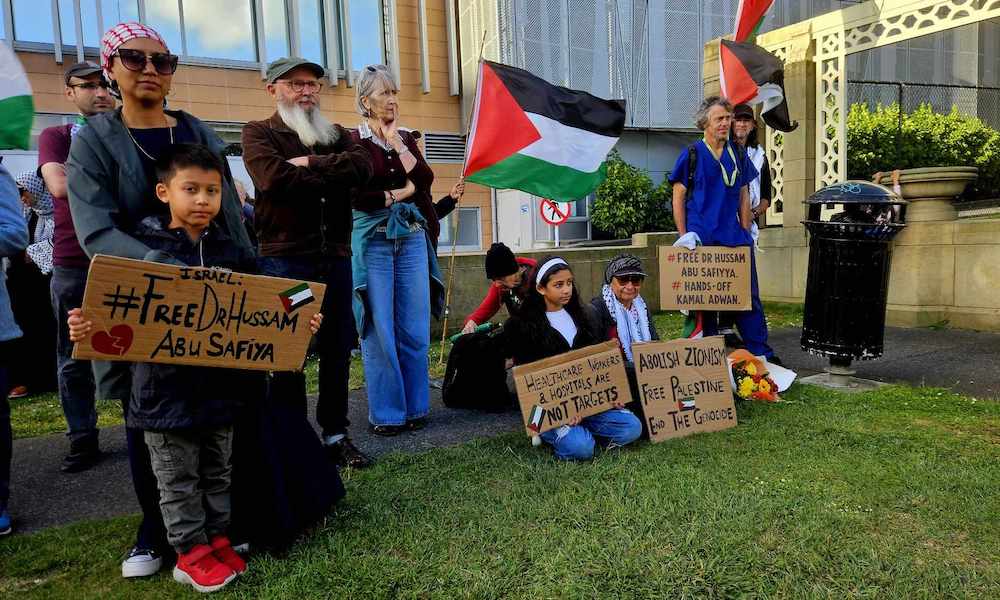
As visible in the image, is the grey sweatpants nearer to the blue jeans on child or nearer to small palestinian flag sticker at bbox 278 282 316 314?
small palestinian flag sticker at bbox 278 282 316 314

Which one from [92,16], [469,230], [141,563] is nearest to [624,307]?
[141,563]

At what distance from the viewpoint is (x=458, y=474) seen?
140 inches

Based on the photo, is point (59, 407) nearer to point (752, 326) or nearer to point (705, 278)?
point (705, 278)

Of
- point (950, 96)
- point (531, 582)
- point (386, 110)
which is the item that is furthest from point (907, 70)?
point (531, 582)

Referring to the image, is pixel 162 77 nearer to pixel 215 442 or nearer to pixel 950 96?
pixel 215 442

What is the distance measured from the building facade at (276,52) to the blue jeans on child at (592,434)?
8399 mm

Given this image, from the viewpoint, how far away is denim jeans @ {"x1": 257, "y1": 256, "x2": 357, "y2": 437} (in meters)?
3.59

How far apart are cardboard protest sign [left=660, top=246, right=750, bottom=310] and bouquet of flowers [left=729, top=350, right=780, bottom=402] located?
41 cm

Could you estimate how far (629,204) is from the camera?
1797 cm

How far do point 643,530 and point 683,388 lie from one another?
1.53m

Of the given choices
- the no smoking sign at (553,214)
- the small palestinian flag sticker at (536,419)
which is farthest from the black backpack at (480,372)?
the no smoking sign at (553,214)

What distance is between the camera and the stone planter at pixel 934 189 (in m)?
8.00

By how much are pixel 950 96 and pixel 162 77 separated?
17.7 meters

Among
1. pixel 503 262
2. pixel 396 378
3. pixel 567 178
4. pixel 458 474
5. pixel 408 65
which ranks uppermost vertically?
pixel 408 65
